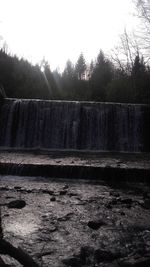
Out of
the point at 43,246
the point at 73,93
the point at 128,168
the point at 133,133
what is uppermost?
the point at 73,93

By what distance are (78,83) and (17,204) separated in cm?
2934

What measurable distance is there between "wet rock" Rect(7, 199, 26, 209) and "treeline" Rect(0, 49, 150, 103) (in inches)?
694

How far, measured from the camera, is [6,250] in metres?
5.16

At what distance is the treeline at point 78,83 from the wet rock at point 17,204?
17.6m

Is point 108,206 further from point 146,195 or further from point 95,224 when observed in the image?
point 146,195

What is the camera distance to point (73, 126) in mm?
18562

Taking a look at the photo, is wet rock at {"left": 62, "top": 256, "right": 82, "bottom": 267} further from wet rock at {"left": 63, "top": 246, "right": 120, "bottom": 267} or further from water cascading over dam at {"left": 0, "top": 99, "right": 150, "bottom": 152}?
water cascading over dam at {"left": 0, "top": 99, "right": 150, "bottom": 152}

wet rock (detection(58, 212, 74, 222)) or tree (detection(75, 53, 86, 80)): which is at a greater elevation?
tree (detection(75, 53, 86, 80))

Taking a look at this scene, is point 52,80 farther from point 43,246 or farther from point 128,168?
point 43,246

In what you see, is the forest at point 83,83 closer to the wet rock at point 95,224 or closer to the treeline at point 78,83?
the treeline at point 78,83

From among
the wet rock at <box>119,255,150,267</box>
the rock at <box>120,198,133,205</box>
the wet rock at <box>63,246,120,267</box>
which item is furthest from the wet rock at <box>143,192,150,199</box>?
the wet rock at <box>119,255,150,267</box>

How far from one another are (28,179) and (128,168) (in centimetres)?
314

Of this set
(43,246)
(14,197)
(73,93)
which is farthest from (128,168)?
(73,93)

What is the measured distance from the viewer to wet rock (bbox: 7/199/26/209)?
26.8ft
